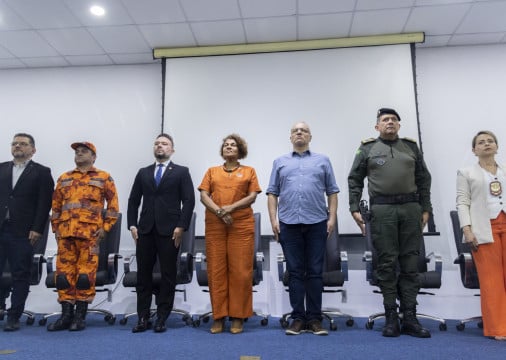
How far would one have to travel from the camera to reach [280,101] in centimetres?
414

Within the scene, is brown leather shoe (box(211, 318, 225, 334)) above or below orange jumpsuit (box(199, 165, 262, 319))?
below

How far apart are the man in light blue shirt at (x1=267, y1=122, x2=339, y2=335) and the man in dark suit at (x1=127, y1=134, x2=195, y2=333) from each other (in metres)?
0.66

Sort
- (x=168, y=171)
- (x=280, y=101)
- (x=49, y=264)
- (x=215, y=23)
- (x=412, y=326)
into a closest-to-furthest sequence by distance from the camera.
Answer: (x=412, y=326) → (x=168, y=171) → (x=49, y=264) → (x=215, y=23) → (x=280, y=101)

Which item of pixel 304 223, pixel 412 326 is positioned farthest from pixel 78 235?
pixel 412 326

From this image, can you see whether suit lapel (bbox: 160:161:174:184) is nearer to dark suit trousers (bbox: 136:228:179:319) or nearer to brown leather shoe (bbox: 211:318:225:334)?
dark suit trousers (bbox: 136:228:179:319)

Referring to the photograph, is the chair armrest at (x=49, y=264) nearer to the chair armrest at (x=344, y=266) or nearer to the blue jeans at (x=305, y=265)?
the blue jeans at (x=305, y=265)

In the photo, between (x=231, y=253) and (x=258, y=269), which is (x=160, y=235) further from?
(x=258, y=269)

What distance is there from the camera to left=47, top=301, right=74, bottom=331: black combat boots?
2.71 metres

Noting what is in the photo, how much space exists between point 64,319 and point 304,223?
178cm

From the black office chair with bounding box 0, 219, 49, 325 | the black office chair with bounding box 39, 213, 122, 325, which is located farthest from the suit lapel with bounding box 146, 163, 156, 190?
the black office chair with bounding box 0, 219, 49, 325

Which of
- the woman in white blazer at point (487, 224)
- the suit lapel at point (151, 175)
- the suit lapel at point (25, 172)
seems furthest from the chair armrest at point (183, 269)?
the woman in white blazer at point (487, 224)

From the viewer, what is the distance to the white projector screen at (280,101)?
402cm

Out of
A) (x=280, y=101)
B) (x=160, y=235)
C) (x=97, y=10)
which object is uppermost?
(x=97, y=10)

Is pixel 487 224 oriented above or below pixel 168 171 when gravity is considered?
below
